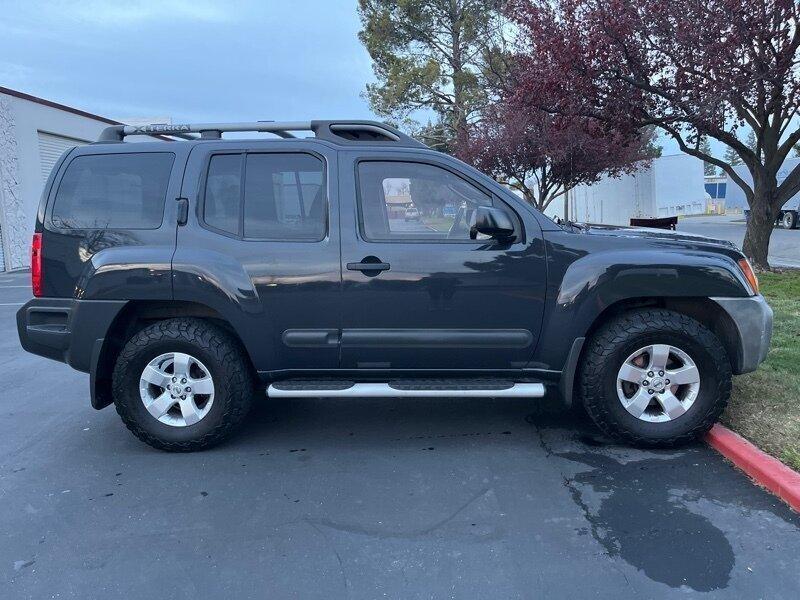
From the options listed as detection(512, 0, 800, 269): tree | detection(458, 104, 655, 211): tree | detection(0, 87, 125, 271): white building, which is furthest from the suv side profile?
detection(0, 87, 125, 271): white building

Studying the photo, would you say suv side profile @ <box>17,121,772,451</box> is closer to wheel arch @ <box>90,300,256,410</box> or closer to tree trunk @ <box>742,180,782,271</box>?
wheel arch @ <box>90,300,256,410</box>

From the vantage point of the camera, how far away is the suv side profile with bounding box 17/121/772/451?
406 cm

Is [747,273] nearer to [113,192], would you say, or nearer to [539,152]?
[113,192]

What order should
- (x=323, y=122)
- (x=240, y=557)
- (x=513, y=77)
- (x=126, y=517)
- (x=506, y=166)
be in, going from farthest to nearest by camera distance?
(x=506, y=166)
(x=513, y=77)
(x=323, y=122)
(x=126, y=517)
(x=240, y=557)

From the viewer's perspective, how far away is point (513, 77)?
12.8 metres

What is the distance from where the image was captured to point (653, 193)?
38.8m

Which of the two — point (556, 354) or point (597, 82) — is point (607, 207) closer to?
point (597, 82)

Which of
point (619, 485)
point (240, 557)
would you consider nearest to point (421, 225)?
point (619, 485)

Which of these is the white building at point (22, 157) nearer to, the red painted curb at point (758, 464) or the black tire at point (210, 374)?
the black tire at point (210, 374)

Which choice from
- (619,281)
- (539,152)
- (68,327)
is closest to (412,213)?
(619,281)

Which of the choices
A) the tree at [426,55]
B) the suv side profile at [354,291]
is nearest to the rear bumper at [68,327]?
the suv side profile at [354,291]

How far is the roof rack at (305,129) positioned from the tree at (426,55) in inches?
936

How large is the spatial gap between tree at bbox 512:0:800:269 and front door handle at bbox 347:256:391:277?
6981mm

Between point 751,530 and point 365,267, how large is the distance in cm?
259
